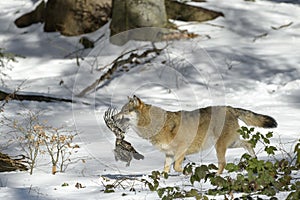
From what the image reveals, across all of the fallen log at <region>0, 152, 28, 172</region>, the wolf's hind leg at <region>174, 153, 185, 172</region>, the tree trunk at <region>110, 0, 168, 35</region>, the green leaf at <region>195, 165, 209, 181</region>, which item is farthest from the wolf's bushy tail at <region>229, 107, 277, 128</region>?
the tree trunk at <region>110, 0, 168, 35</region>

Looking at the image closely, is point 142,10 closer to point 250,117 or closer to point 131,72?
point 131,72

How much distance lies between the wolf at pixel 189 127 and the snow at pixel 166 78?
50 cm

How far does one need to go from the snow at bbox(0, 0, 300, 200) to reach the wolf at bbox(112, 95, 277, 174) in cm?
50

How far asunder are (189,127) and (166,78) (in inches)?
251

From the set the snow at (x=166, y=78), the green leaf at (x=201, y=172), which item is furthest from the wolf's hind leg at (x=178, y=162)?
the green leaf at (x=201, y=172)

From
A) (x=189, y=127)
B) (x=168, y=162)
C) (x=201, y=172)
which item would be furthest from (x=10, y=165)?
(x=201, y=172)

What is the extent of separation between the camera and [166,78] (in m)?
13.0

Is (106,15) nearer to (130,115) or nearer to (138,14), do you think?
(138,14)

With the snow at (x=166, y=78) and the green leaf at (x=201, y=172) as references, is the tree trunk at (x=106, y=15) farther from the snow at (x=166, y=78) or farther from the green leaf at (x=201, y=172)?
the green leaf at (x=201, y=172)

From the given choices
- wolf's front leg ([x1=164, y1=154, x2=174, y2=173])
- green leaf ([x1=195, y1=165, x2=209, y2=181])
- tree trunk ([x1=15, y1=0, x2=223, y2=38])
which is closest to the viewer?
green leaf ([x1=195, y1=165, x2=209, y2=181])

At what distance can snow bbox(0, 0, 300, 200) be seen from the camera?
7.57 metres

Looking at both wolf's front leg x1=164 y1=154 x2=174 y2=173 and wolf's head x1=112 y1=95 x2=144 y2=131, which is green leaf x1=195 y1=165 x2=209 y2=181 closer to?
wolf's front leg x1=164 y1=154 x2=174 y2=173

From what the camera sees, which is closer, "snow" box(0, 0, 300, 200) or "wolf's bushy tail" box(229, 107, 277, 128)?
"wolf's bushy tail" box(229, 107, 277, 128)

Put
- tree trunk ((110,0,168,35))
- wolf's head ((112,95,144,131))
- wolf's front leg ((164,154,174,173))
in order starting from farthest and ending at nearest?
tree trunk ((110,0,168,35)) < wolf's head ((112,95,144,131)) < wolf's front leg ((164,154,174,173))
